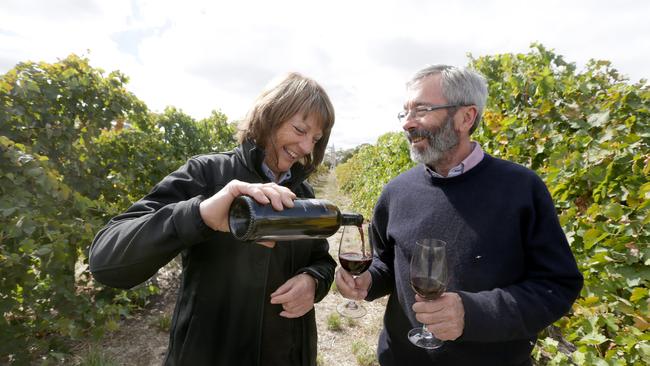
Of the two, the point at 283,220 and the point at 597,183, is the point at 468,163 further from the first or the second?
the point at 283,220

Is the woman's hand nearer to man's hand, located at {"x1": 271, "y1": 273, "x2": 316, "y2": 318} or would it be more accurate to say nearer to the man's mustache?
man's hand, located at {"x1": 271, "y1": 273, "x2": 316, "y2": 318}

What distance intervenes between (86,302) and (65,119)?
1832mm

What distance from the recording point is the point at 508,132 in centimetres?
317

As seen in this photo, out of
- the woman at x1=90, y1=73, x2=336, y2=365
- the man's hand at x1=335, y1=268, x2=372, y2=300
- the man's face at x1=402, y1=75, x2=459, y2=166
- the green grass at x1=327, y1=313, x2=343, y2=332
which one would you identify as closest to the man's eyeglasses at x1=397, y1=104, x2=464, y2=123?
the man's face at x1=402, y1=75, x2=459, y2=166

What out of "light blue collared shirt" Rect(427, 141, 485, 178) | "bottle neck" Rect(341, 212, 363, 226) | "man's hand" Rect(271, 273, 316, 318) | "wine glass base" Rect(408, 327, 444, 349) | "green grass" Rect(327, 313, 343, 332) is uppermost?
"light blue collared shirt" Rect(427, 141, 485, 178)

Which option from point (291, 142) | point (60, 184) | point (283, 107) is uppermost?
point (60, 184)

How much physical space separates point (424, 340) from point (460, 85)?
1.44 m

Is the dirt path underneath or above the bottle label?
underneath

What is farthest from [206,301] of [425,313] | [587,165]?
[587,165]

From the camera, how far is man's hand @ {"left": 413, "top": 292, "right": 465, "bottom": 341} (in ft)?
4.54

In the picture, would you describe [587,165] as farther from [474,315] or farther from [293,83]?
[293,83]

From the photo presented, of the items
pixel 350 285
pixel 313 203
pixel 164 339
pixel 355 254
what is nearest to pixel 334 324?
pixel 164 339

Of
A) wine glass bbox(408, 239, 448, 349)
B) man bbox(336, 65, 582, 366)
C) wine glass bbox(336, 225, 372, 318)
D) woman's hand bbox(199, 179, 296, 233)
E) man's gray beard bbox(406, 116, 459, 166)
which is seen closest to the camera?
woman's hand bbox(199, 179, 296, 233)

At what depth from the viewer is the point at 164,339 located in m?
3.85
